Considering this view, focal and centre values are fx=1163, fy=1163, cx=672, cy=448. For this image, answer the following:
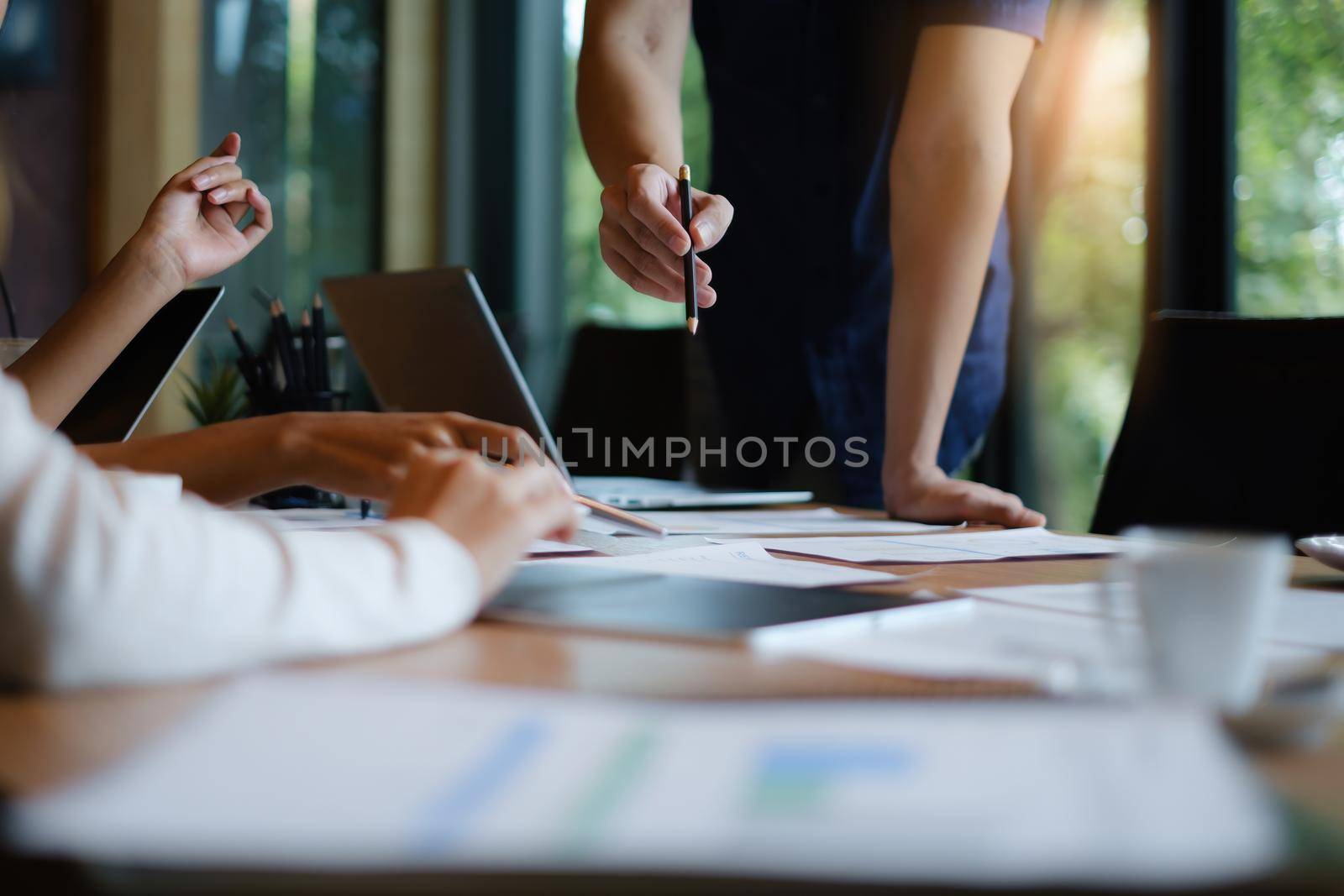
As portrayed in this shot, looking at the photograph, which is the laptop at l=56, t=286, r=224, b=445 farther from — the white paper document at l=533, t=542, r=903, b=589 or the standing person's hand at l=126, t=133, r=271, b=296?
the white paper document at l=533, t=542, r=903, b=589

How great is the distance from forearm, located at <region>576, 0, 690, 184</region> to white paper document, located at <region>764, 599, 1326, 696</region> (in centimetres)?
113

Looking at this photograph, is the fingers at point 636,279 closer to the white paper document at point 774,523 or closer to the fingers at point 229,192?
the white paper document at point 774,523

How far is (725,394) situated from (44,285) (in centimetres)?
217

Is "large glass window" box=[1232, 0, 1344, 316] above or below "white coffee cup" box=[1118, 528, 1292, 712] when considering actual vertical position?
above

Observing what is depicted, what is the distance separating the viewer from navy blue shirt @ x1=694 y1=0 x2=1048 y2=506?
1892 millimetres

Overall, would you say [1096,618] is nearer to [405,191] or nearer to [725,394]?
[725,394]

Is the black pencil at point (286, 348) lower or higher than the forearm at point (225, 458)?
higher

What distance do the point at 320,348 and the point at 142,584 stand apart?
1.11 metres

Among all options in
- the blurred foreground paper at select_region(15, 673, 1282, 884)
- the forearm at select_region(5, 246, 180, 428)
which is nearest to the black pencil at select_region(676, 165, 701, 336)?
the forearm at select_region(5, 246, 180, 428)

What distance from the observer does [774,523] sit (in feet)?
4.44

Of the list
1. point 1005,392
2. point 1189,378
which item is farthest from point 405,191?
point 1189,378

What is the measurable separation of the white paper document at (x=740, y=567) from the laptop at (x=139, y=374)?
2.68 feet

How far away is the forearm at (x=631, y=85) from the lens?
1708 millimetres

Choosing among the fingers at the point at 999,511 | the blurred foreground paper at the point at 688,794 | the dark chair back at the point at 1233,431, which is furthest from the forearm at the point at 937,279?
the blurred foreground paper at the point at 688,794
